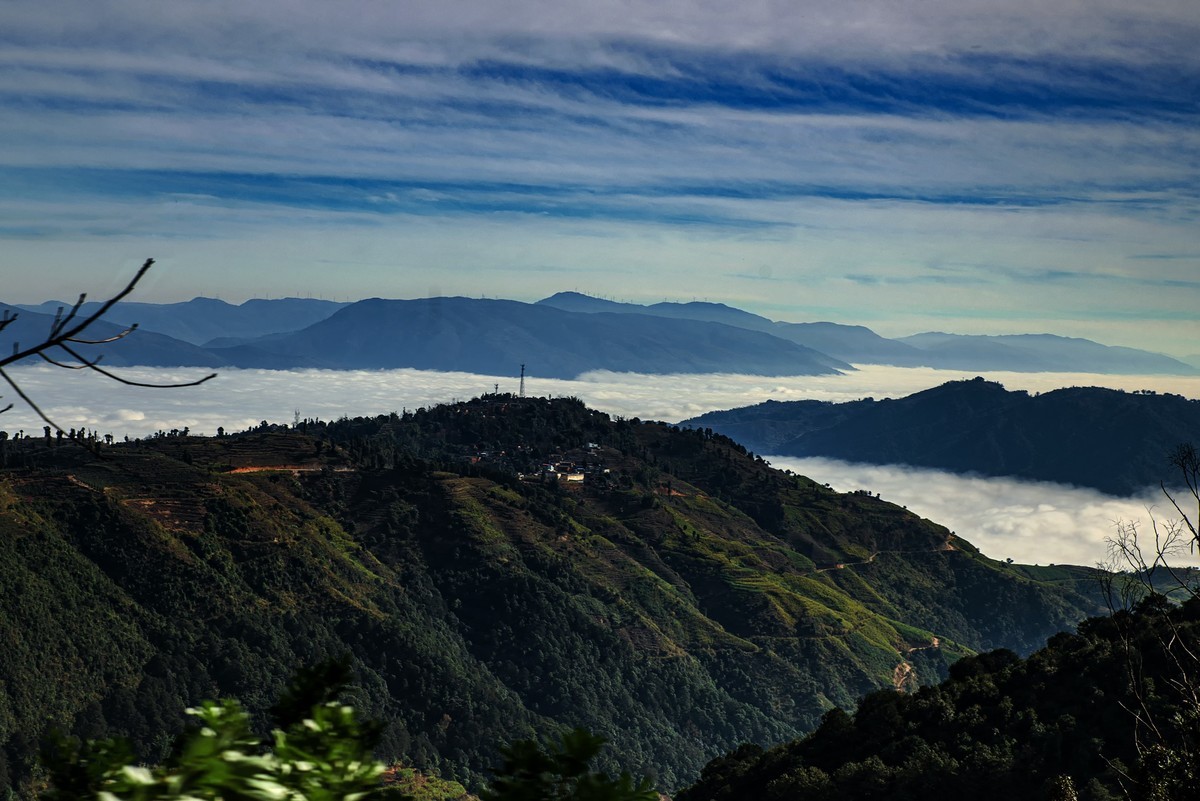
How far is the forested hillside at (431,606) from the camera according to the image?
10006cm

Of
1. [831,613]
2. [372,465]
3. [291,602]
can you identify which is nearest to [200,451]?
[372,465]

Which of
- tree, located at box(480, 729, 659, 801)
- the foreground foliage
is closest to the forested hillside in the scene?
the foreground foliage

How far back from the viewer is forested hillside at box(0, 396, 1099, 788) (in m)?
100

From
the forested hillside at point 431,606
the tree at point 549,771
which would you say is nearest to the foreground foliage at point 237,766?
the tree at point 549,771

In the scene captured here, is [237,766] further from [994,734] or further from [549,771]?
[994,734]

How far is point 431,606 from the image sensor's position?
13850 cm

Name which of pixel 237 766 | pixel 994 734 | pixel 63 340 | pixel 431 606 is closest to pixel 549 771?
pixel 237 766

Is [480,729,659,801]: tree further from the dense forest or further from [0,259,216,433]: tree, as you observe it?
the dense forest

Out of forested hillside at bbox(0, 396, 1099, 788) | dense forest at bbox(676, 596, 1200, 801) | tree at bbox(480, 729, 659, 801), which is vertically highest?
tree at bbox(480, 729, 659, 801)

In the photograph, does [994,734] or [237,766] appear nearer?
[237,766]

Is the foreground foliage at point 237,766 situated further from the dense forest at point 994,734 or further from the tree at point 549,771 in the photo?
the dense forest at point 994,734

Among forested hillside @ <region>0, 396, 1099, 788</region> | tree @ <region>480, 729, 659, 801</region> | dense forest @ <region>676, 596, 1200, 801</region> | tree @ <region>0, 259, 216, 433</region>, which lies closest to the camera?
tree @ <region>0, 259, 216, 433</region>

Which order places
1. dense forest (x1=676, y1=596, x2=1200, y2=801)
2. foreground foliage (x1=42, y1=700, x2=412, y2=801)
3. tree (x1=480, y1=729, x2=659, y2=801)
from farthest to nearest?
dense forest (x1=676, y1=596, x2=1200, y2=801) → tree (x1=480, y1=729, x2=659, y2=801) → foreground foliage (x1=42, y1=700, x2=412, y2=801)

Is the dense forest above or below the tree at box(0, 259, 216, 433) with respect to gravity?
below
